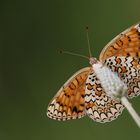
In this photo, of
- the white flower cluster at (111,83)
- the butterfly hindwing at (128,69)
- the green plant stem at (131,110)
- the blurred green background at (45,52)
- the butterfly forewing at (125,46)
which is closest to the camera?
the green plant stem at (131,110)

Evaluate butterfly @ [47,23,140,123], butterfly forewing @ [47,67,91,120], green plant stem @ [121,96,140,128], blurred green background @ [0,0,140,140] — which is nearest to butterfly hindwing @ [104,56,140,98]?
butterfly @ [47,23,140,123]

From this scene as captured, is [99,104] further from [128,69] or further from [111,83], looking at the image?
[111,83]

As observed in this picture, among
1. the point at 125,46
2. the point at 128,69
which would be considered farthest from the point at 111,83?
the point at 125,46

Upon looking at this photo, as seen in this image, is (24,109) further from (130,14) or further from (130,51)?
(130,51)

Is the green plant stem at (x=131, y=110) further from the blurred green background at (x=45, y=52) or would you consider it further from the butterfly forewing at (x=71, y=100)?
the blurred green background at (x=45, y=52)

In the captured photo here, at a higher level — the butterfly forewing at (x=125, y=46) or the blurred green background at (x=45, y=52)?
the blurred green background at (x=45, y=52)

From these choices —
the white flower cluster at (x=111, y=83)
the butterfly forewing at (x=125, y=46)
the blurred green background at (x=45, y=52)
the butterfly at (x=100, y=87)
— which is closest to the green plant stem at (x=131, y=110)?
the white flower cluster at (x=111, y=83)
